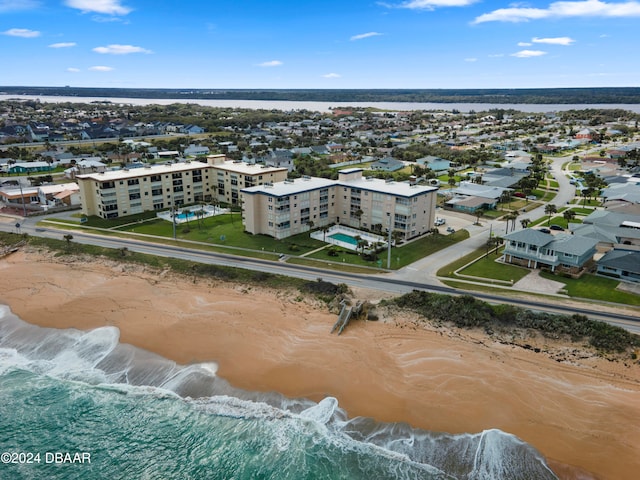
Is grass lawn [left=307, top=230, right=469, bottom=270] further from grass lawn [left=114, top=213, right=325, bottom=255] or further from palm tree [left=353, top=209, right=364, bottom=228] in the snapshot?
palm tree [left=353, top=209, right=364, bottom=228]

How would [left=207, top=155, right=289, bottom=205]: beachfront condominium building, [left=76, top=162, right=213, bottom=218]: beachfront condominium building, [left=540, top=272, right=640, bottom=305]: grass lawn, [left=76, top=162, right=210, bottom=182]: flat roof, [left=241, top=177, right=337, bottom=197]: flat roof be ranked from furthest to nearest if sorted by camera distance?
[left=207, top=155, right=289, bottom=205]: beachfront condominium building < [left=76, top=162, right=210, bottom=182]: flat roof < [left=76, top=162, right=213, bottom=218]: beachfront condominium building < [left=241, top=177, right=337, bottom=197]: flat roof < [left=540, top=272, right=640, bottom=305]: grass lawn

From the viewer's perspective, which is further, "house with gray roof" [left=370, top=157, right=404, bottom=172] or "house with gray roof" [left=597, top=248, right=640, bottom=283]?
"house with gray roof" [left=370, top=157, right=404, bottom=172]

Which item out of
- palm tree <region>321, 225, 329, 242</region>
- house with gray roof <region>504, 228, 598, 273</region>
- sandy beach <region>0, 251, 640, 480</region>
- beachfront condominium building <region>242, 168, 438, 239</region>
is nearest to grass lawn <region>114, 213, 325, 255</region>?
palm tree <region>321, 225, 329, 242</region>

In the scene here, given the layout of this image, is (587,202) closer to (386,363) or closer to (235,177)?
(235,177)

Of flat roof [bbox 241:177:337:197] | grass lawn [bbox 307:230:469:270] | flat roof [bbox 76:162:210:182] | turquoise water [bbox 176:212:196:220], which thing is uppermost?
flat roof [bbox 76:162:210:182]

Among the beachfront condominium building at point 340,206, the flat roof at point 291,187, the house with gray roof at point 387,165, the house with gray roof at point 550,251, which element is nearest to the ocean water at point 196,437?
the house with gray roof at point 550,251
